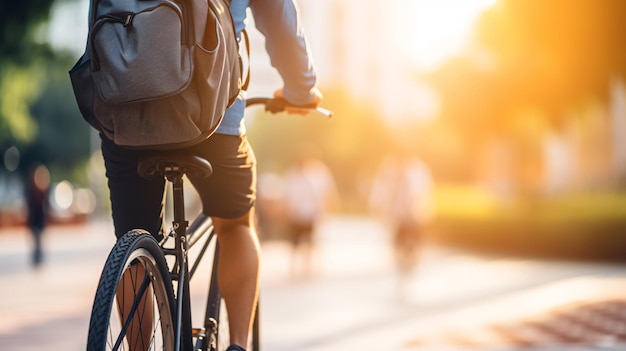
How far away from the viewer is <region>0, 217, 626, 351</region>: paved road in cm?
741

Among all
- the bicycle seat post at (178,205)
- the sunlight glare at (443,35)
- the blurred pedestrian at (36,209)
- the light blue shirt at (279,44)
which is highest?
the sunlight glare at (443,35)

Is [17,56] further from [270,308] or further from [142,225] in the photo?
[142,225]

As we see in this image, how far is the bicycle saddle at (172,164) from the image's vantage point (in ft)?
9.80

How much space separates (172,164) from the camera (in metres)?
3.03

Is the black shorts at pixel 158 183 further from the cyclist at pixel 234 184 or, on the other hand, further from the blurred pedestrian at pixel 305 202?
the blurred pedestrian at pixel 305 202

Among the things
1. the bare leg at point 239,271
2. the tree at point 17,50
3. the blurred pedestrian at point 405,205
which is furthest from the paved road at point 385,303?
the bare leg at point 239,271

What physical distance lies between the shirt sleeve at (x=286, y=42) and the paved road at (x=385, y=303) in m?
3.75

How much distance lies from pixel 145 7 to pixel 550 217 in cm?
1768

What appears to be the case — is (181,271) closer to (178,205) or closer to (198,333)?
(178,205)

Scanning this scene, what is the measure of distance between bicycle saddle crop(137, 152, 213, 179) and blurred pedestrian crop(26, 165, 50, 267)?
14314mm

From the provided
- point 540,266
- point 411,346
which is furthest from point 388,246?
point 411,346

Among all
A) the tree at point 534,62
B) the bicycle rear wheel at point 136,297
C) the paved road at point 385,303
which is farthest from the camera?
the tree at point 534,62

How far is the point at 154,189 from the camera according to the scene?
319 centimetres

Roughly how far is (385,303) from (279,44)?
8.04m
